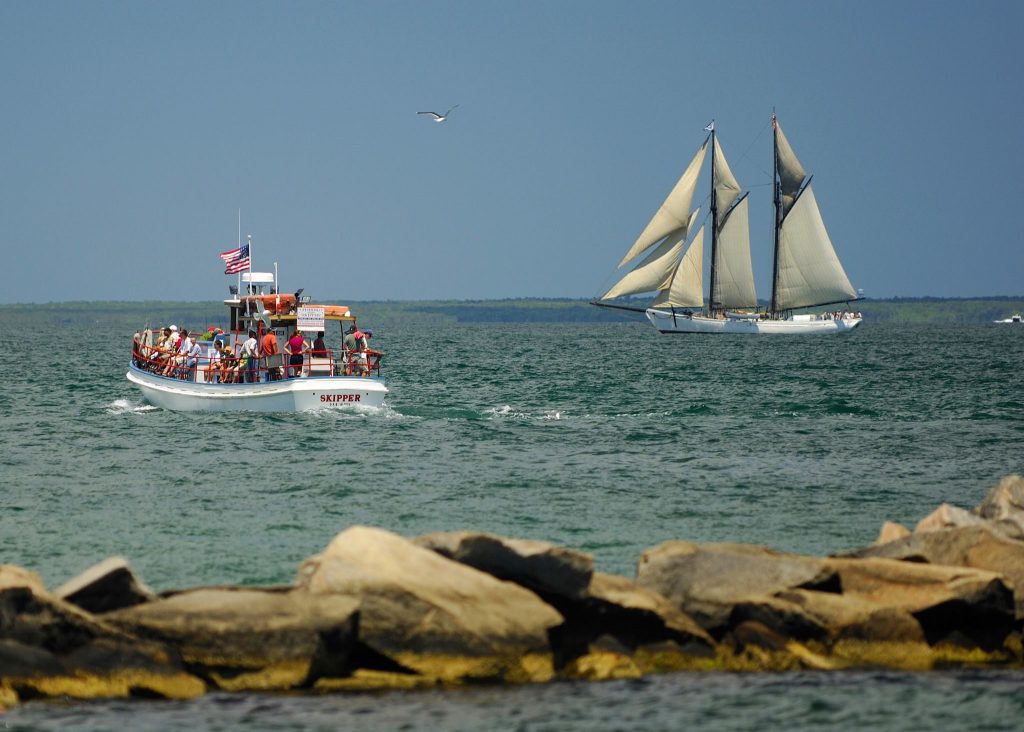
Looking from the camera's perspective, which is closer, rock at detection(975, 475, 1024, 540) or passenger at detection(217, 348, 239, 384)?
rock at detection(975, 475, 1024, 540)

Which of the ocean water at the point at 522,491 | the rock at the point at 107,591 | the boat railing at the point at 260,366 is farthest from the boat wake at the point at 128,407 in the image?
the rock at the point at 107,591

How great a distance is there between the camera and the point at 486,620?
11.5 m

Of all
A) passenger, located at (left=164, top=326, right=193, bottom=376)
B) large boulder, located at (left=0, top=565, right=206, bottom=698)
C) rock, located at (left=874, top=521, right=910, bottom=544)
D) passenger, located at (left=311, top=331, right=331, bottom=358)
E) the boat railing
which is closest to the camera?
large boulder, located at (left=0, top=565, right=206, bottom=698)

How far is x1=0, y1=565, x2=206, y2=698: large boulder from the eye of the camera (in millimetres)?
11000

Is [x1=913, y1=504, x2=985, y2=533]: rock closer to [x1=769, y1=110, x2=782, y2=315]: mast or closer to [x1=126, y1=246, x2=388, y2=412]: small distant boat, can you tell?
[x1=126, y1=246, x2=388, y2=412]: small distant boat

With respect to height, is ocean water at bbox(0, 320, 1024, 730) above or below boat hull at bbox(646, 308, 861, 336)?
below

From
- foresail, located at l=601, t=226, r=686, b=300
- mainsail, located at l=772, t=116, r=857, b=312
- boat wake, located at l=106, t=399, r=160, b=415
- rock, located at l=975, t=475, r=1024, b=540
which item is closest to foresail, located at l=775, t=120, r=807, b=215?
mainsail, located at l=772, t=116, r=857, b=312

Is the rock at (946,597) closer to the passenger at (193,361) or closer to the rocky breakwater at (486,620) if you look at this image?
the rocky breakwater at (486,620)

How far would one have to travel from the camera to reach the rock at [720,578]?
1221 centimetres

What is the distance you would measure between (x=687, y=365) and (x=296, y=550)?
60887 mm

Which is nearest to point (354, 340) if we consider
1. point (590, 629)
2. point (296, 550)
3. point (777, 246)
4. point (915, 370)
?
point (296, 550)

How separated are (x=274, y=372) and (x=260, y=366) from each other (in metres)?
0.52

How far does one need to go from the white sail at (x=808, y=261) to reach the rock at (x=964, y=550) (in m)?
114

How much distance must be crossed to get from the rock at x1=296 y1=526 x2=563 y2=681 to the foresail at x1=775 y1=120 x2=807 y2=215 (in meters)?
119
